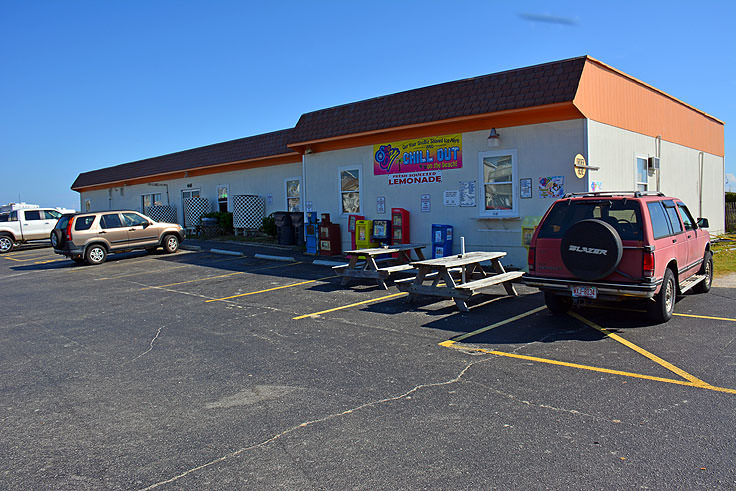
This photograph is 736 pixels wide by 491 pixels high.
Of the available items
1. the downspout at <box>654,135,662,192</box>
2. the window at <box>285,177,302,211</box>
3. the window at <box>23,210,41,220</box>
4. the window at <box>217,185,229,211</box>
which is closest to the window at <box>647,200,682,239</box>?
the downspout at <box>654,135,662,192</box>

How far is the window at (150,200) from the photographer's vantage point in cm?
3095

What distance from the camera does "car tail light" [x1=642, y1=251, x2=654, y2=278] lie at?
6.79 meters

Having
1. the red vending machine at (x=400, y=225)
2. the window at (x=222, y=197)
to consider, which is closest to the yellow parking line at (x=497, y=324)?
the red vending machine at (x=400, y=225)

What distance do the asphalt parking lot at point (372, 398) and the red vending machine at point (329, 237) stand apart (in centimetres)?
739

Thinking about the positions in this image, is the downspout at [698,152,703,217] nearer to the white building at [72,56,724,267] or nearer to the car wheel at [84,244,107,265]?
the white building at [72,56,724,267]

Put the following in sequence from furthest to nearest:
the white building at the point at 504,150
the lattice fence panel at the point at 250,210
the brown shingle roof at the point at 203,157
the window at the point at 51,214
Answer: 1. the window at the point at 51,214
2. the lattice fence panel at the point at 250,210
3. the brown shingle roof at the point at 203,157
4. the white building at the point at 504,150

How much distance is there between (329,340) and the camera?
23.1 feet

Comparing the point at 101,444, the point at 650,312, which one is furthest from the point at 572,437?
the point at 650,312

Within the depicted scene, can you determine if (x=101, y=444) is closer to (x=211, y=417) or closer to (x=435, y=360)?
(x=211, y=417)

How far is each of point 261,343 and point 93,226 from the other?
13256mm

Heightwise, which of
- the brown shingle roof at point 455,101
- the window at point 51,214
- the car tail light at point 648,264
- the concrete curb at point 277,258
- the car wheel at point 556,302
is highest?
the brown shingle roof at point 455,101

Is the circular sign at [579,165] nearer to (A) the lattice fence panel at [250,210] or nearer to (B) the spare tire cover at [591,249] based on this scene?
(B) the spare tire cover at [591,249]

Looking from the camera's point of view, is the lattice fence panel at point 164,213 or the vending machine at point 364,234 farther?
the lattice fence panel at point 164,213

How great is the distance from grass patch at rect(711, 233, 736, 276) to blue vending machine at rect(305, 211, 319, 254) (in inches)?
420
